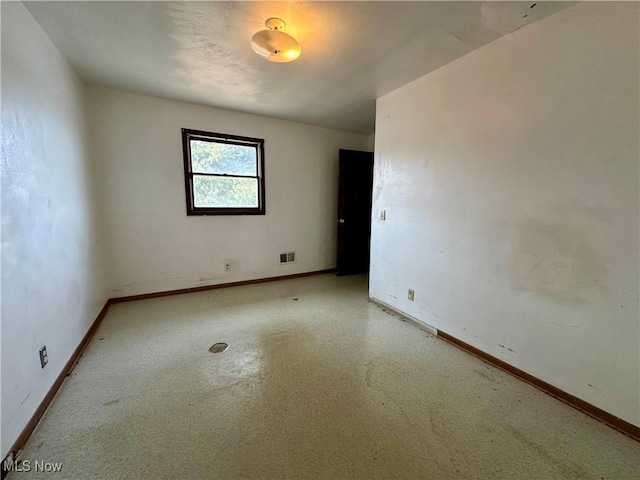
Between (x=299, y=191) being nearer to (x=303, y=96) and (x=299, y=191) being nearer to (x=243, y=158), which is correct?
(x=243, y=158)

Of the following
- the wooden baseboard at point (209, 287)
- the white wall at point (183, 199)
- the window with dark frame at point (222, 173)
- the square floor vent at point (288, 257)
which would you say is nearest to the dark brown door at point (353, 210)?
the white wall at point (183, 199)

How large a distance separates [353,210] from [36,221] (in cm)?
366

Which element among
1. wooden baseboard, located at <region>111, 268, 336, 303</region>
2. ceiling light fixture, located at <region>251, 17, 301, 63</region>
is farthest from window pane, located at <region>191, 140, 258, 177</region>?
ceiling light fixture, located at <region>251, 17, 301, 63</region>

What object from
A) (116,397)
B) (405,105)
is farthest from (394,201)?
(116,397)

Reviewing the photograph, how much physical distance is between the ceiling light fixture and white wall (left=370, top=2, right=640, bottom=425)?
1.40m

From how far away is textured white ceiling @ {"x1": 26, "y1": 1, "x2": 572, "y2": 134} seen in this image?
1.61 meters

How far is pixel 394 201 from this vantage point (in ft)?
9.45

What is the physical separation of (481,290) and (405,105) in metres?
1.95

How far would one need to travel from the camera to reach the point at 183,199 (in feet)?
11.0

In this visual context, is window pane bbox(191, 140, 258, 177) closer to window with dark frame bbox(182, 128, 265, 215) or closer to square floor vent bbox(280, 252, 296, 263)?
window with dark frame bbox(182, 128, 265, 215)

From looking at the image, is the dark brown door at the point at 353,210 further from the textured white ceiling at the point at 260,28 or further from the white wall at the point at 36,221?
the white wall at the point at 36,221

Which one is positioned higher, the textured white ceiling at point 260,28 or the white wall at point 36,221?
the textured white ceiling at point 260,28

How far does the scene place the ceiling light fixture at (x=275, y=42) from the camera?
5.46ft

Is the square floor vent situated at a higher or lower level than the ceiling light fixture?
lower
